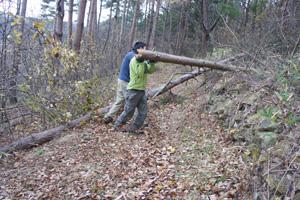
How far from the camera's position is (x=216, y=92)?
7.50m

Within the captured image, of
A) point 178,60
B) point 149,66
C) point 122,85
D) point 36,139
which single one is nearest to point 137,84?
point 149,66

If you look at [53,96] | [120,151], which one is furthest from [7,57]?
[120,151]

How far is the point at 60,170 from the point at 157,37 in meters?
24.4

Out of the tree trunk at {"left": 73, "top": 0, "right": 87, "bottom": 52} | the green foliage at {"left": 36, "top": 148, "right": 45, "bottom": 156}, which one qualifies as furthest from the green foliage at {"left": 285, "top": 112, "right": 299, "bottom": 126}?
the tree trunk at {"left": 73, "top": 0, "right": 87, "bottom": 52}

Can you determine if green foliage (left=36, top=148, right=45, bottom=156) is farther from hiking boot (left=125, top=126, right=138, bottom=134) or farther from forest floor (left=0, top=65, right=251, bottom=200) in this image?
hiking boot (left=125, top=126, right=138, bottom=134)

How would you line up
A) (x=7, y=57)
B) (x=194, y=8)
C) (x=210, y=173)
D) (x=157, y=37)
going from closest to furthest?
(x=210, y=173) → (x=7, y=57) → (x=194, y=8) → (x=157, y=37)

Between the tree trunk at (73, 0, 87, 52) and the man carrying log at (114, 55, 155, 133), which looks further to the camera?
the tree trunk at (73, 0, 87, 52)

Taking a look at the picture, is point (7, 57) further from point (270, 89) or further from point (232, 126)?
point (270, 89)

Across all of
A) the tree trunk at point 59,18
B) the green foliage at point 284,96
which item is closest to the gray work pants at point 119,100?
the tree trunk at point 59,18

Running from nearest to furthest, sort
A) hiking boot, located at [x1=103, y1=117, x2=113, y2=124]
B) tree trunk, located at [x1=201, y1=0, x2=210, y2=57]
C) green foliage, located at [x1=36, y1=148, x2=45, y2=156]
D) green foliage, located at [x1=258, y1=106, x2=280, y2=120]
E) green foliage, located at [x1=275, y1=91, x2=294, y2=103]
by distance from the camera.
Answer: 1. green foliage, located at [x1=258, y1=106, x2=280, y2=120]
2. green foliage, located at [x1=275, y1=91, x2=294, y2=103]
3. green foliage, located at [x1=36, y1=148, x2=45, y2=156]
4. hiking boot, located at [x1=103, y1=117, x2=113, y2=124]
5. tree trunk, located at [x1=201, y1=0, x2=210, y2=57]

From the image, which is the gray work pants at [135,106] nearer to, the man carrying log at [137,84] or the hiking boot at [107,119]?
the man carrying log at [137,84]

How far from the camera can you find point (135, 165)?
5.18m

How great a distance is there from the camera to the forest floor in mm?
4289

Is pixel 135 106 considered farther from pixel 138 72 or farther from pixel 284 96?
pixel 284 96
